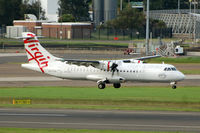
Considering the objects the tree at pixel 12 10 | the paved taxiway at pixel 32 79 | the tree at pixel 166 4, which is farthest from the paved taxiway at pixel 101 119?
the tree at pixel 166 4

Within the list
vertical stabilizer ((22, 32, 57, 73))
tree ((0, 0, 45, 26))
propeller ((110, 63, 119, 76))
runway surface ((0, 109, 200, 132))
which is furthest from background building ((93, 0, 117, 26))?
runway surface ((0, 109, 200, 132))

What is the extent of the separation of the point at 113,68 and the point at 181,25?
96.0 metres

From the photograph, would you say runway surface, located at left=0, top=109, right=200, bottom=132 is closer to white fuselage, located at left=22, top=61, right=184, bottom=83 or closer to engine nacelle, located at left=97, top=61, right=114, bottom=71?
white fuselage, located at left=22, top=61, right=184, bottom=83

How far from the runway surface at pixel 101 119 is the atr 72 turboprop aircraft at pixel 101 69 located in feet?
49.8

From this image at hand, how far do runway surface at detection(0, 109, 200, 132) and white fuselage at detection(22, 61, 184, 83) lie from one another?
14.9m

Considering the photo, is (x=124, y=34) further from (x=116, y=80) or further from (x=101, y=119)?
(x=101, y=119)

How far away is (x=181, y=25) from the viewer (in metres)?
140

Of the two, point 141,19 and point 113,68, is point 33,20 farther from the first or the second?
point 113,68

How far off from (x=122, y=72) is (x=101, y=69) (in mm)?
2290

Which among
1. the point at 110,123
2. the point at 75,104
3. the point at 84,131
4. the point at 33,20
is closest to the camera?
the point at 84,131

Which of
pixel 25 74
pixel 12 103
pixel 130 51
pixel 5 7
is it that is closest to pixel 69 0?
pixel 5 7

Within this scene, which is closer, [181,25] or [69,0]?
[181,25]

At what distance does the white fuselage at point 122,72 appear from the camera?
44894mm

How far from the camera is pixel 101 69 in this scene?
47.8 meters
